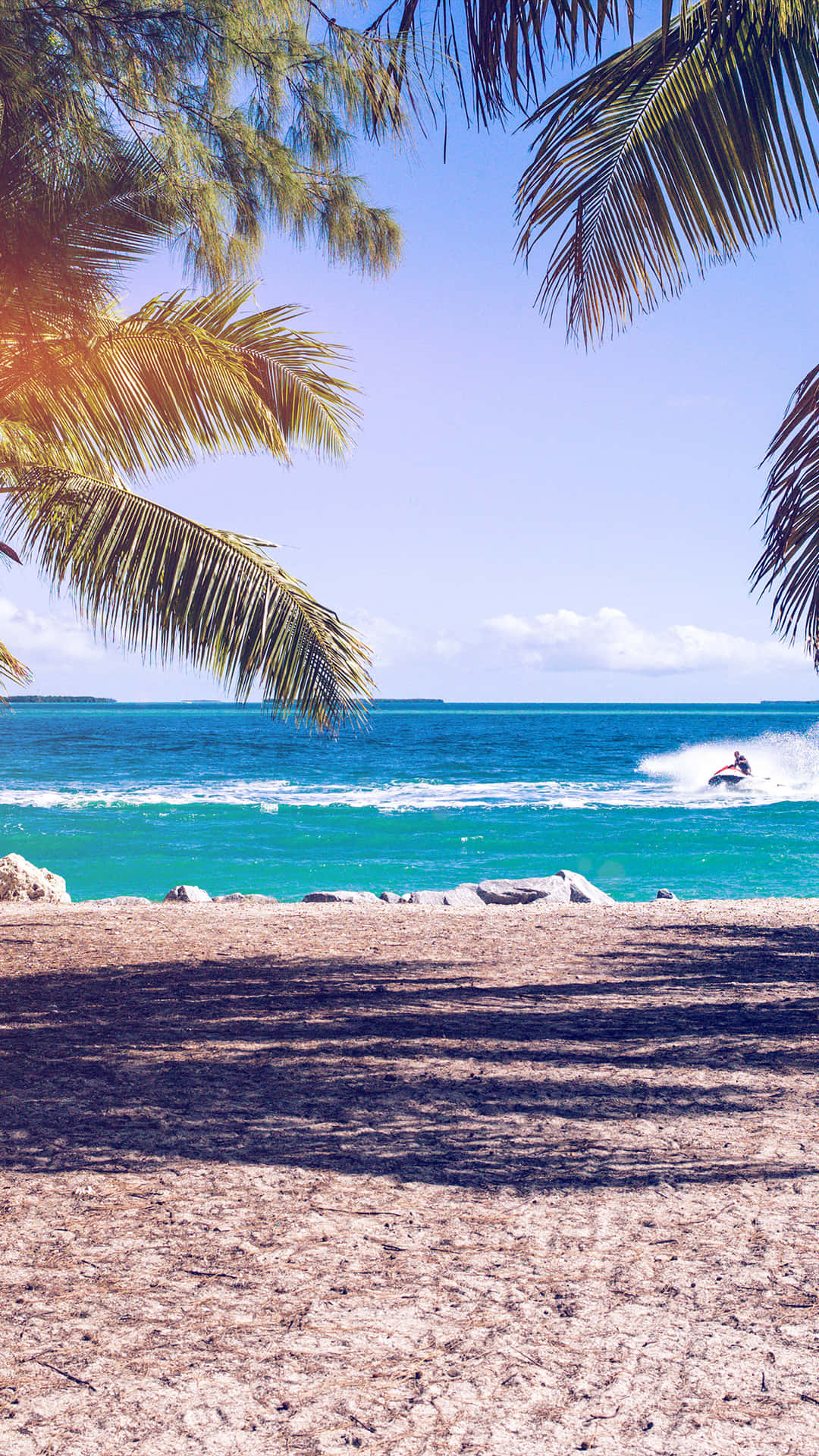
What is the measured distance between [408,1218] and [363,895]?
818 centimetres

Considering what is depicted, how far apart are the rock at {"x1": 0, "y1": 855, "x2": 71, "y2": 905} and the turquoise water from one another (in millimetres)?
4439

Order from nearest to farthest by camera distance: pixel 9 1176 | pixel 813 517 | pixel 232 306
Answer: pixel 9 1176 → pixel 813 517 → pixel 232 306

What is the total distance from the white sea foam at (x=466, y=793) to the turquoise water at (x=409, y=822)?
12 centimetres

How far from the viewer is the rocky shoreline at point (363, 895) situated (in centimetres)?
987

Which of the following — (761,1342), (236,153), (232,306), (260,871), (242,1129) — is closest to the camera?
(761,1342)

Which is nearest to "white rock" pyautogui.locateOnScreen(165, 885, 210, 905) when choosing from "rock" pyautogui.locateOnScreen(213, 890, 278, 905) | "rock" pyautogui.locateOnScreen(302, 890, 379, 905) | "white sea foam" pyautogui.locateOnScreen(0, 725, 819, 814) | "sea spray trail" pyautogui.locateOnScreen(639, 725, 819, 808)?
"rock" pyautogui.locateOnScreen(213, 890, 278, 905)

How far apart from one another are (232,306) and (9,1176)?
19.3ft

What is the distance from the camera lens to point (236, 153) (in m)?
6.38

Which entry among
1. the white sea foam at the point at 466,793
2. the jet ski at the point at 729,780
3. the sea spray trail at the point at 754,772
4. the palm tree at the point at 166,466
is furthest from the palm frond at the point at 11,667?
the jet ski at the point at 729,780

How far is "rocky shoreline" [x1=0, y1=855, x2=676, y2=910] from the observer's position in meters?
9.87

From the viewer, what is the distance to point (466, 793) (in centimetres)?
2911

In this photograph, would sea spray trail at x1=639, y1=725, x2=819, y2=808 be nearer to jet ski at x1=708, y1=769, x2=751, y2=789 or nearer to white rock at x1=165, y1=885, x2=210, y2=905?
jet ski at x1=708, y1=769, x2=751, y2=789

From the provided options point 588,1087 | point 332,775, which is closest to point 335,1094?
point 588,1087

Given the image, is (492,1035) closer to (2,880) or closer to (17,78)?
(17,78)
